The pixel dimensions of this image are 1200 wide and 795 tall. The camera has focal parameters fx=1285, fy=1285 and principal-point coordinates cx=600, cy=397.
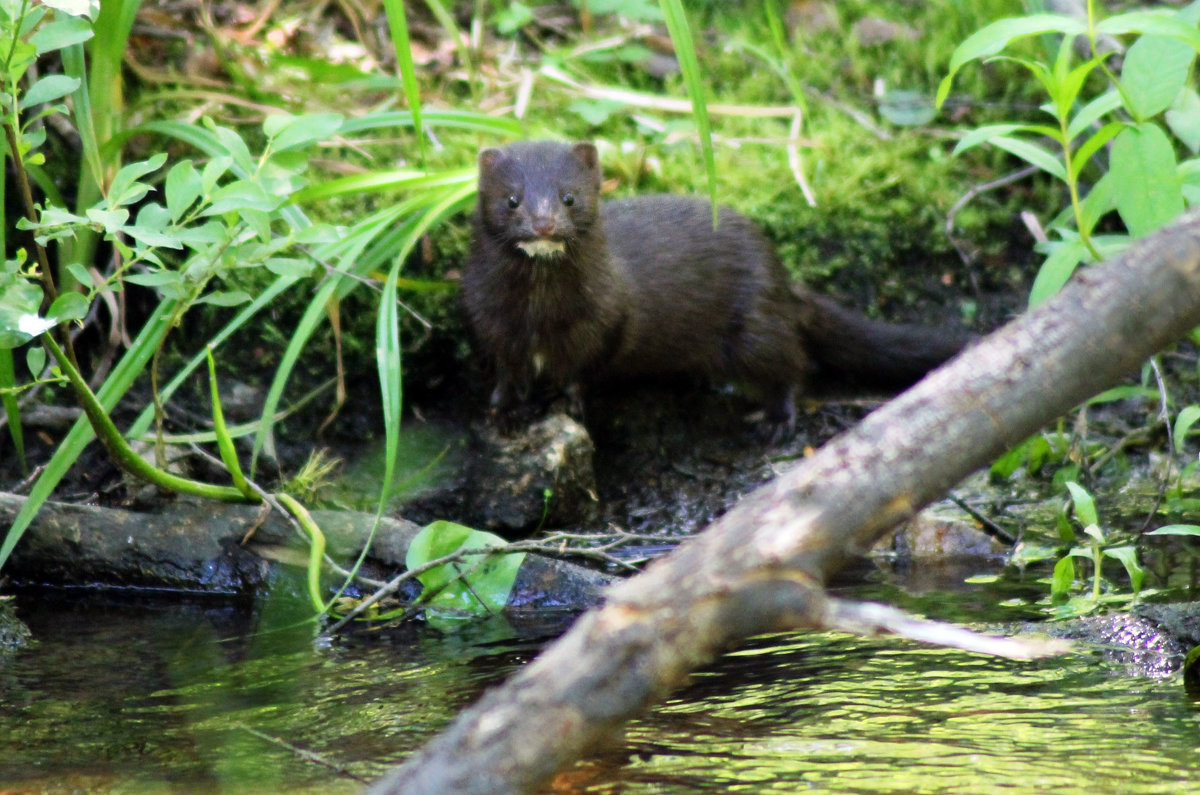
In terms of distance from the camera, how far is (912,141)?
215 inches

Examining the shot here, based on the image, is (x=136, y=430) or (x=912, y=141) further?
(x=912, y=141)

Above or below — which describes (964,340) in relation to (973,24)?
→ below

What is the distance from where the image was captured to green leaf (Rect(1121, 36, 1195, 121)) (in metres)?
2.91

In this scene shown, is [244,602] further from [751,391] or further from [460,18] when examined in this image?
[460,18]

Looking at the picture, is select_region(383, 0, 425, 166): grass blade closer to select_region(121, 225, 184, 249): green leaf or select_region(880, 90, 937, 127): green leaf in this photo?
select_region(121, 225, 184, 249): green leaf

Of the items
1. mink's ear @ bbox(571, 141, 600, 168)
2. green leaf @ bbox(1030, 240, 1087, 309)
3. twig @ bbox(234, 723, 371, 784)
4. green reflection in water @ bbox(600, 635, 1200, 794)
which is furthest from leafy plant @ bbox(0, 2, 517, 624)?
green leaf @ bbox(1030, 240, 1087, 309)

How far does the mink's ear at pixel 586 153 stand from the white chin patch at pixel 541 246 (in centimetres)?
33

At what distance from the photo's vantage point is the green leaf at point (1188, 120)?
342 centimetres

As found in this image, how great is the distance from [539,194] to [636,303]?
2.16 feet

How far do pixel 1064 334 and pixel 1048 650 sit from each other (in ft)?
1.32

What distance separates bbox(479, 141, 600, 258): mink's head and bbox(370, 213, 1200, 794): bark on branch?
8.31ft

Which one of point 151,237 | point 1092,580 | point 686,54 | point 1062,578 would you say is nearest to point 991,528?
point 1092,580

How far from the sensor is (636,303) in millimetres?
4578

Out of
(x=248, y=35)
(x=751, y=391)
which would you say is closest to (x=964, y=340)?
(x=751, y=391)
